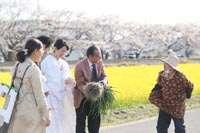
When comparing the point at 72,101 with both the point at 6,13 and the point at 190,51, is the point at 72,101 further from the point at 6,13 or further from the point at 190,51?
the point at 190,51

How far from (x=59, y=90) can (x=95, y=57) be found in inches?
27.1

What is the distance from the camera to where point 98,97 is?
6668 mm

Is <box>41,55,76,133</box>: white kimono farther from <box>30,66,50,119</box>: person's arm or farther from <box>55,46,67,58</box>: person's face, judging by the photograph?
<box>30,66,50,119</box>: person's arm

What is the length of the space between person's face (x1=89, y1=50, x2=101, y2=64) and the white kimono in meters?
0.38

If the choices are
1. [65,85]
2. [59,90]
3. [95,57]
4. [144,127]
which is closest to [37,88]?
[59,90]

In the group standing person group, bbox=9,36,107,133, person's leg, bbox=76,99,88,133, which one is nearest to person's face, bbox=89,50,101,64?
standing person group, bbox=9,36,107,133

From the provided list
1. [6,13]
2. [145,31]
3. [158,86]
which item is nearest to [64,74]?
[158,86]

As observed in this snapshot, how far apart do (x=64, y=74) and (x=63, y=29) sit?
37.9 metres

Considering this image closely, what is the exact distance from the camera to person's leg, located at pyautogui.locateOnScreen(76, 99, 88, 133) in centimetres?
676

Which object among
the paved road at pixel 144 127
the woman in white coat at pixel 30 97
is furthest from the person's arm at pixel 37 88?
the paved road at pixel 144 127

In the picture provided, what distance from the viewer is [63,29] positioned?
44125 millimetres

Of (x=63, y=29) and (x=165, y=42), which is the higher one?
(x=63, y=29)

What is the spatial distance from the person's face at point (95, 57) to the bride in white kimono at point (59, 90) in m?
0.38

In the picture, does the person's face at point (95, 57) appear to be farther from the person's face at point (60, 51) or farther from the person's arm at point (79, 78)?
the person's face at point (60, 51)
